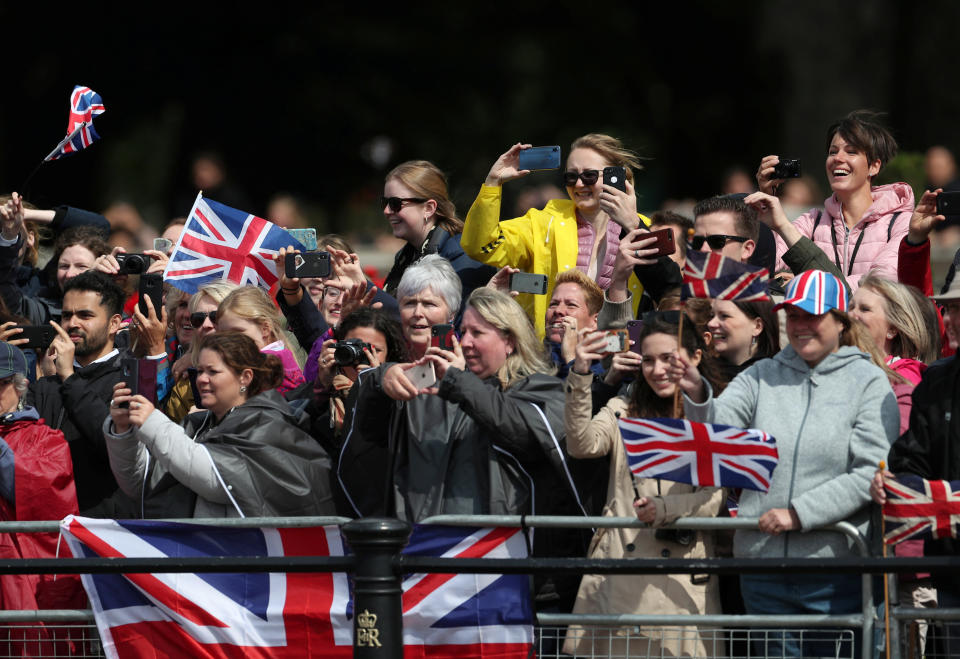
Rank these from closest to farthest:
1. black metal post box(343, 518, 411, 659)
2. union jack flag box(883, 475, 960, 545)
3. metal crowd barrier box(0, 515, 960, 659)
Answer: metal crowd barrier box(0, 515, 960, 659) → black metal post box(343, 518, 411, 659) → union jack flag box(883, 475, 960, 545)

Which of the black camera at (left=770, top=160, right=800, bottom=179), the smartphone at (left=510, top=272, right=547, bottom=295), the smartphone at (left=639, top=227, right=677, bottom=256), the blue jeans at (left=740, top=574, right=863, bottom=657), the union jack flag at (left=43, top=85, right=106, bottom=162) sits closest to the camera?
the blue jeans at (left=740, top=574, right=863, bottom=657)

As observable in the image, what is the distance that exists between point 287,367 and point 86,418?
3.26 ft

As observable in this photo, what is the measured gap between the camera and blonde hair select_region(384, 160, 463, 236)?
9.43 metres

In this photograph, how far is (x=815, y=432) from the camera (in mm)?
6945

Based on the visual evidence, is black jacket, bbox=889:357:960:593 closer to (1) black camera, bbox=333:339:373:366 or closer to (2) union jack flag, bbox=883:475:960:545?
(2) union jack flag, bbox=883:475:960:545

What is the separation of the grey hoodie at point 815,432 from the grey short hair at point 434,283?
158 centimetres

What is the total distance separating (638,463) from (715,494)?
1.82 feet

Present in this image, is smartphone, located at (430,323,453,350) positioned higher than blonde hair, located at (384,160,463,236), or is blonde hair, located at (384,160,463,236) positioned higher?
blonde hair, located at (384,160,463,236)

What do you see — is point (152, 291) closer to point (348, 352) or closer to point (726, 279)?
point (348, 352)

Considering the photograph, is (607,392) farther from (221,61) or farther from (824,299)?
(221,61)

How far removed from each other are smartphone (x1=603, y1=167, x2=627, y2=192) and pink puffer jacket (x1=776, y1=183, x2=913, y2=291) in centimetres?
92

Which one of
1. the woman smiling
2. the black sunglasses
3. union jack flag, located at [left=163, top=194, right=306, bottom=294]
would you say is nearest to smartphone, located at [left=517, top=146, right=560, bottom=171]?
union jack flag, located at [left=163, top=194, right=306, bottom=294]

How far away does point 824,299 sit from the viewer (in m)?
6.99

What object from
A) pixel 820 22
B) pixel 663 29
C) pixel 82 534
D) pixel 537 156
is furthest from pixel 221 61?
pixel 82 534
